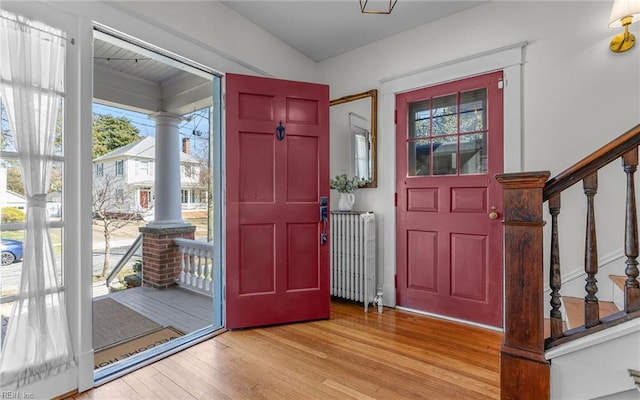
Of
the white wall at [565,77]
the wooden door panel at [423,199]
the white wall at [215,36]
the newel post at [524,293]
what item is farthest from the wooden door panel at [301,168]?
the newel post at [524,293]

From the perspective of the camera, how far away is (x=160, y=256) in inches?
155

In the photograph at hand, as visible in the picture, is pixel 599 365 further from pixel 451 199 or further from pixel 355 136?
pixel 355 136

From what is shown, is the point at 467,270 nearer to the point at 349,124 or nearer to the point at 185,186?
the point at 349,124

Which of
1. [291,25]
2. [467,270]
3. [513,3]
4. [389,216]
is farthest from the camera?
[389,216]

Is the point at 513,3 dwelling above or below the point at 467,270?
above

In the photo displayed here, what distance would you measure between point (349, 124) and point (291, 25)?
114 centimetres

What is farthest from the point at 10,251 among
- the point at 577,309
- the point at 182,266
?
the point at 577,309

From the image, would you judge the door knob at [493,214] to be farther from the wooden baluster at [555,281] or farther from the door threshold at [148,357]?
the door threshold at [148,357]

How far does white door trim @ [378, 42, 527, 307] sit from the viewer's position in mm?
2426

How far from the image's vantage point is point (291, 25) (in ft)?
9.40

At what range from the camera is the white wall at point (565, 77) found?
6.82 feet

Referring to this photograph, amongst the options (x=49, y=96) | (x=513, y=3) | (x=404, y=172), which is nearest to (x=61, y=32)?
(x=49, y=96)

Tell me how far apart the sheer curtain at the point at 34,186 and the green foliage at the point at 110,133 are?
271cm

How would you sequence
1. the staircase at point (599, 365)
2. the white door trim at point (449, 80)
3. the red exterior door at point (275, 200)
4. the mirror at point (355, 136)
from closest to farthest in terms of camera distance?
the staircase at point (599, 365)
the white door trim at point (449, 80)
the red exterior door at point (275, 200)
the mirror at point (355, 136)
